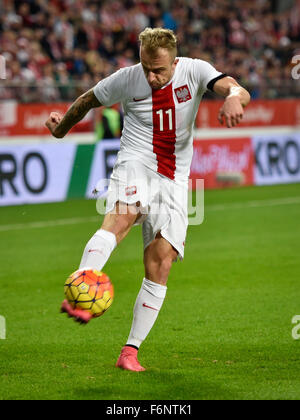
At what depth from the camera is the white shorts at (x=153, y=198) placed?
17.7 feet

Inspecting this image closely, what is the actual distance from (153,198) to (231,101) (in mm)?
1055

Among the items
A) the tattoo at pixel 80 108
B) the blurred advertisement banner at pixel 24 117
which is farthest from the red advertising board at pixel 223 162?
the tattoo at pixel 80 108

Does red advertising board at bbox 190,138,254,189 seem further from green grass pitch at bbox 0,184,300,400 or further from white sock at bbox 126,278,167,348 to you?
white sock at bbox 126,278,167,348

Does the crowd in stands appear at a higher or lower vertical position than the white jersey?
higher

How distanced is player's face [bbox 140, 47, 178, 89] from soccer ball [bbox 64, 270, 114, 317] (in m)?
1.38

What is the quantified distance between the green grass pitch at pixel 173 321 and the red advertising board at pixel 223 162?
4979 mm

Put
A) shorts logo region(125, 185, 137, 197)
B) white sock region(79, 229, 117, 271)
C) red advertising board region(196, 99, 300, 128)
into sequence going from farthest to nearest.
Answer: red advertising board region(196, 99, 300, 128) → shorts logo region(125, 185, 137, 197) → white sock region(79, 229, 117, 271)

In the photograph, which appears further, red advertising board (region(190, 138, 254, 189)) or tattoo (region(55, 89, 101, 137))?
red advertising board (region(190, 138, 254, 189))

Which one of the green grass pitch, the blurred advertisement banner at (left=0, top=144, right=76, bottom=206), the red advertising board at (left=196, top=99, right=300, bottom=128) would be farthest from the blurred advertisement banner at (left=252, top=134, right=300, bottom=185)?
the green grass pitch

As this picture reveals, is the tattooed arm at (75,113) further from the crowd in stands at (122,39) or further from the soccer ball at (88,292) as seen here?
the crowd in stands at (122,39)

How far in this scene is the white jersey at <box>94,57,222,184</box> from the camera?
216 inches

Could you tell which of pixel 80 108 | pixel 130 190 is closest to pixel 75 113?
pixel 80 108

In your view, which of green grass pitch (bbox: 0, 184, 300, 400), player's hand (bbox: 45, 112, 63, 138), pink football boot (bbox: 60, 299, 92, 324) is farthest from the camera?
player's hand (bbox: 45, 112, 63, 138)

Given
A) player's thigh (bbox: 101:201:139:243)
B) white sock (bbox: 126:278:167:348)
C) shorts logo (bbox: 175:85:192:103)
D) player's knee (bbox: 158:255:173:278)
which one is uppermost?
shorts logo (bbox: 175:85:192:103)
